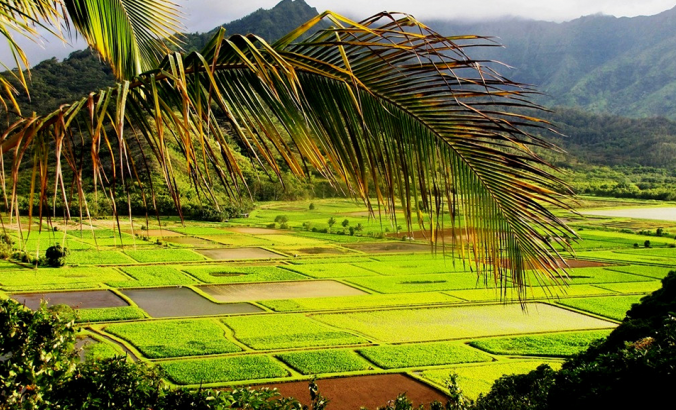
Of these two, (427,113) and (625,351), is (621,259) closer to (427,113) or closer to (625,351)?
(625,351)

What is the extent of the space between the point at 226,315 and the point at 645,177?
237 feet

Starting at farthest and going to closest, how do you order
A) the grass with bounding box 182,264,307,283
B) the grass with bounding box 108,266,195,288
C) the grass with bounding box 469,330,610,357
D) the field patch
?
the grass with bounding box 182,264,307,283 → the grass with bounding box 108,266,195,288 → the field patch → the grass with bounding box 469,330,610,357

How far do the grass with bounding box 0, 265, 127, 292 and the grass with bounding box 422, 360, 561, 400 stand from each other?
1193 cm

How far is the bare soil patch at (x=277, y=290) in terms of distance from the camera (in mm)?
20038

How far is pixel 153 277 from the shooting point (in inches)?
875

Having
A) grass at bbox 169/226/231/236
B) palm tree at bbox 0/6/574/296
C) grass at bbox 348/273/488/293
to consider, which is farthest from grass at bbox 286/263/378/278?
palm tree at bbox 0/6/574/296

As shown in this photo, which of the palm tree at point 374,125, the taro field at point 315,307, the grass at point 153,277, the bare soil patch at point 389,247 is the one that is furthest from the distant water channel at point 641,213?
the palm tree at point 374,125

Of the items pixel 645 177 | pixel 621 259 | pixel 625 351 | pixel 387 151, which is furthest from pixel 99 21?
pixel 645 177

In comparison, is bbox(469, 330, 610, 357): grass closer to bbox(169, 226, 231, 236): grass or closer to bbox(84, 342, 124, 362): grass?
bbox(84, 342, 124, 362): grass

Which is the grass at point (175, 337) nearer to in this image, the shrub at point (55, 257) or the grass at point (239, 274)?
the grass at point (239, 274)

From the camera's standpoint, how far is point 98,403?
4445 mm

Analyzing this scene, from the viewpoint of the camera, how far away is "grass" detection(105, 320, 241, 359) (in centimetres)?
1330

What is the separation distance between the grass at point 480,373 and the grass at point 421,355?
0.42 m

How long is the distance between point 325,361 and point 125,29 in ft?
34.9
